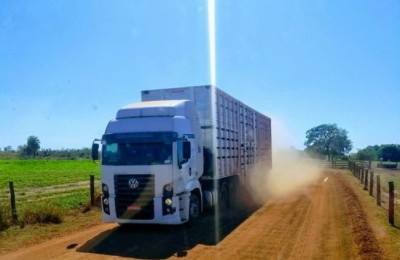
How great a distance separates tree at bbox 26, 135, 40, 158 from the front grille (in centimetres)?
17513

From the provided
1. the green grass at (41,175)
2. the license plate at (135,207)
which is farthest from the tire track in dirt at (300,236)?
the green grass at (41,175)

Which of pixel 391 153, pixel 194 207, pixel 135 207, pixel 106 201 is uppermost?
pixel 106 201

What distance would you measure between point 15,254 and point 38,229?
9.27ft

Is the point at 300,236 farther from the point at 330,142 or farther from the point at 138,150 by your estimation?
the point at 330,142

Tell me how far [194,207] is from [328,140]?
13248cm

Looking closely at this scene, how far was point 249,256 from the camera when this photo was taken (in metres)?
8.10

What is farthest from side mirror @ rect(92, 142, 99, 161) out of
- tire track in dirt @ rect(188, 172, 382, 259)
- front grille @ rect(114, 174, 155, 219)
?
tire track in dirt @ rect(188, 172, 382, 259)

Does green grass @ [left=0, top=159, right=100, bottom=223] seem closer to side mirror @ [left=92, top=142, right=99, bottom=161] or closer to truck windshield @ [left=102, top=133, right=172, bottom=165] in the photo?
side mirror @ [left=92, top=142, right=99, bottom=161]

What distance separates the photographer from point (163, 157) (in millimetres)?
10500

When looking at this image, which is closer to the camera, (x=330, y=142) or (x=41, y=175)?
(x=41, y=175)

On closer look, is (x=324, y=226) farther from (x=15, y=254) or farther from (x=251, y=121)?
(x=251, y=121)

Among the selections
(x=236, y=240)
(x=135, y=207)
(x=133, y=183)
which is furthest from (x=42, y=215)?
(x=236, y=240)

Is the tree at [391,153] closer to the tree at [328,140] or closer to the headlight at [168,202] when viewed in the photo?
the tree at [328,140]

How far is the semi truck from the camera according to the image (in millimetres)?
10398
